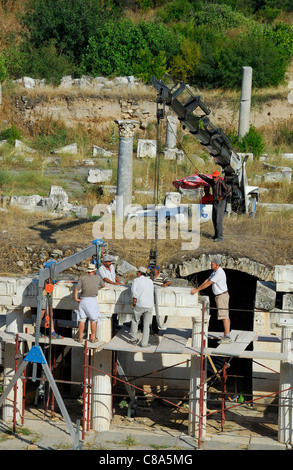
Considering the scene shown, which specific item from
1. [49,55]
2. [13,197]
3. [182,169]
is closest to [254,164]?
[182,169]

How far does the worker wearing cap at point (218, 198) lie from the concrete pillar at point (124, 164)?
3250 mm

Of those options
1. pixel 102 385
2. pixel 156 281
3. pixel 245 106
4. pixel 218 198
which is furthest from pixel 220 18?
pixel 102 385

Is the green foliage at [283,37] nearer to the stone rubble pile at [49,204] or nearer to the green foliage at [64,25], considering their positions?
the green foliage at [64,25]

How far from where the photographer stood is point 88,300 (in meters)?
14.3

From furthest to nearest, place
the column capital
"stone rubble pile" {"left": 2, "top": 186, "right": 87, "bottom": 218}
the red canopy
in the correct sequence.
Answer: the red canopy
"stone rubble pile" {"left": 2, "top": 186, "right": 87, "bottom": 218}
the column capital

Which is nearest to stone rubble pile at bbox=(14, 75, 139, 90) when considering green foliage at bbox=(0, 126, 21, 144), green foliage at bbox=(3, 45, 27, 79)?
green foliage at bbox=(3, 45, 27, 79)

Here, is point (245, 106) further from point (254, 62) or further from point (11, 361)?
point (11, 361)

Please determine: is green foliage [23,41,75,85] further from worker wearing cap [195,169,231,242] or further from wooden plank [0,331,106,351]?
wooden plank [0,331,106,351]

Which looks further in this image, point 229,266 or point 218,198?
point 218,198

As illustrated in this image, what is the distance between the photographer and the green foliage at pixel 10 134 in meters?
31.3

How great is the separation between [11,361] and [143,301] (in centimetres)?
269

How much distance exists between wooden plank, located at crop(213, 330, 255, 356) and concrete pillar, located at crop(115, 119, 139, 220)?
719cm

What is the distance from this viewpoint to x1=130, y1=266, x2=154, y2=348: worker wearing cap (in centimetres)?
1412

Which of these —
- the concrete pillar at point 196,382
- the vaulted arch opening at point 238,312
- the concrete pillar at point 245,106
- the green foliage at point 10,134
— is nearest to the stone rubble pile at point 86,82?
the green foliage at point 10,134
